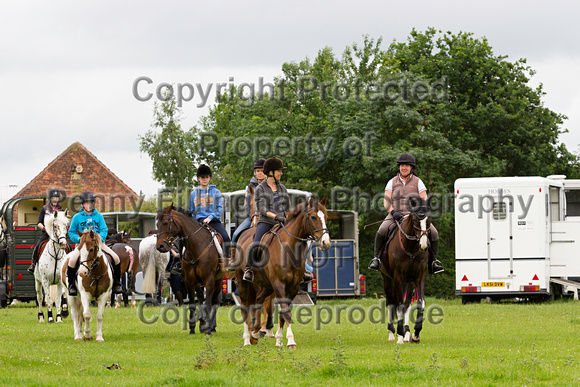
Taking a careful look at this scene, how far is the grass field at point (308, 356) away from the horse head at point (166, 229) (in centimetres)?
156

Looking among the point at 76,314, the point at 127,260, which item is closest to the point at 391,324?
the point at 76,314

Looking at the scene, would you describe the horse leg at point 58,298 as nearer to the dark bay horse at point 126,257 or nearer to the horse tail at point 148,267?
the horse tail at point 148,267

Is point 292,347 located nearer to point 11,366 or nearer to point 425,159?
point 11,366

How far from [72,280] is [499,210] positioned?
583 inches

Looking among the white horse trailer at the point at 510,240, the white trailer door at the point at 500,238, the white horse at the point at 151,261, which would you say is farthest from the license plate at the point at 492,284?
the white horse at the point at 151,261

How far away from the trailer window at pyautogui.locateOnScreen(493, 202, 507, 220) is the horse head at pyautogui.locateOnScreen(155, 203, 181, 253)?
13243 millimetres

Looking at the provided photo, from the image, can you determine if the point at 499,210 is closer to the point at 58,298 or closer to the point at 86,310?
the point at 58,298

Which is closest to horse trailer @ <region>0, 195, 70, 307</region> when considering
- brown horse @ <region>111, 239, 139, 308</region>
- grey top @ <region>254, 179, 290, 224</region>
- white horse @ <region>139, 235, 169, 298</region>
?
brown horse @ <region>111, 239, 139, 308</region>

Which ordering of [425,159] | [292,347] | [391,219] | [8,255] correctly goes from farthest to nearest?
[425,159]
[8,255]
[391,219]
[292,347]

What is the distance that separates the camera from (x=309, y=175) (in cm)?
4109

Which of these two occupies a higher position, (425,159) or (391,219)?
(425,159)

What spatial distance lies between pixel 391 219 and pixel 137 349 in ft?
14.8

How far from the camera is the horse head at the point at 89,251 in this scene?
14070 millimetres

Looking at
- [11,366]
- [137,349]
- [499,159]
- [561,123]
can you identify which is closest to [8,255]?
[137,349]
